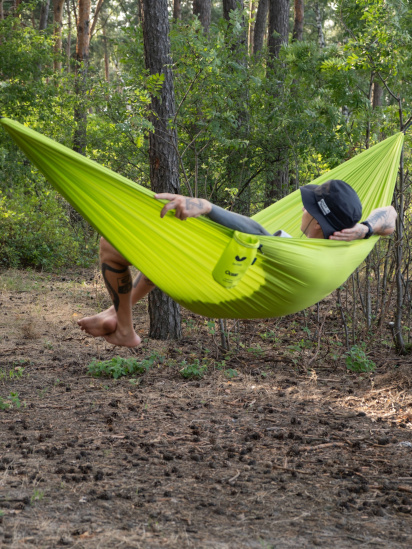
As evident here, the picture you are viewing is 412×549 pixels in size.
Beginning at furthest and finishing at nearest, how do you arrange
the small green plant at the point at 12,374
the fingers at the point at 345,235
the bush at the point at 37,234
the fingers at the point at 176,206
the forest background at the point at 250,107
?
the bush at the point at 37,234
the forest background at the point at 250,107
the small green plant at the point at 12,374
the fingers at the point at 345,235
the fingers at the point at 176,206

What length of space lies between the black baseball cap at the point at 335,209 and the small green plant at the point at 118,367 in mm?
1857

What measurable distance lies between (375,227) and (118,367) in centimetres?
199

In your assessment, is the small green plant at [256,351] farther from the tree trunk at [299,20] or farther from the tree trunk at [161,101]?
the tree trunk at [299,20]

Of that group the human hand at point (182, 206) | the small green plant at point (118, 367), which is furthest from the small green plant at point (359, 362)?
the human hand at point (182, 206)

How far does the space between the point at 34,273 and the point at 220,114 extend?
11.9 feet

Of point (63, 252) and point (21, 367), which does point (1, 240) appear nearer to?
point (63, 252)

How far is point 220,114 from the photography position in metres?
4.18

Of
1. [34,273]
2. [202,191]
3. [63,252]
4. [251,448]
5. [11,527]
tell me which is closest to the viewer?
[11,527]

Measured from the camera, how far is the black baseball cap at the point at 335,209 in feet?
7.21

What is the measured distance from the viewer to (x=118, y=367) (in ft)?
12.1

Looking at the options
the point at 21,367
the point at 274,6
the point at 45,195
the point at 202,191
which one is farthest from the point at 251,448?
the point at 274,6

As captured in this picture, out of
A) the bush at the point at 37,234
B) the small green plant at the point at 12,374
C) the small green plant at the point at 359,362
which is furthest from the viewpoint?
the bush at the point at 37,234

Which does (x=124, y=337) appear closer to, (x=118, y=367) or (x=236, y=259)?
(x=236, y=259)

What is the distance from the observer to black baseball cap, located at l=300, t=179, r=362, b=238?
2.20m
